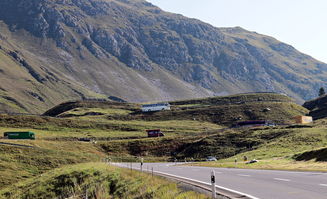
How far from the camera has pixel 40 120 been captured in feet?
456

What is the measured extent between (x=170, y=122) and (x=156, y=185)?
15104cm

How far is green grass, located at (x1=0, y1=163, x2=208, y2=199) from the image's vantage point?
21520 millimetres

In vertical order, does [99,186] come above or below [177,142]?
below

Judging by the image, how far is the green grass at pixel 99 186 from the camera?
21520 millimetres

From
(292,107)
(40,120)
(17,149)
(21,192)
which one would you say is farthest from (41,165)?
(292,107)

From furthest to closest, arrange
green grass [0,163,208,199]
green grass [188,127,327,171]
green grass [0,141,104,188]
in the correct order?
green grass [188,127,327,171]
green grass [0,141,104,188]
green grass [0,163,208,199]

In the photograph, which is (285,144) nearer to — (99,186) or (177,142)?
(177,142)

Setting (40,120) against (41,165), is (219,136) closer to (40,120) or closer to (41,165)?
(41,165)

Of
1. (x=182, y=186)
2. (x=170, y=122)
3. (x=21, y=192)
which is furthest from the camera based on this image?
(x=170, y=122)

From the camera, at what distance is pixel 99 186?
29969mm

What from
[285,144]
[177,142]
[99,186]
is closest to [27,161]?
[99,186]

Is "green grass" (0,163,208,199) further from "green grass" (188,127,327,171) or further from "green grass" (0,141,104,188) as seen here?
"green grass" (188,127,327,171)

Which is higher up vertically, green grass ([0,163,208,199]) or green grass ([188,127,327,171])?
green grass ([188,127,327,171])

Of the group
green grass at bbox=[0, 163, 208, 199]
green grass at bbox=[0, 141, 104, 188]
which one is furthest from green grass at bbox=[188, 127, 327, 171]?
green grass at bbox=[0, 163, 208, 199]
